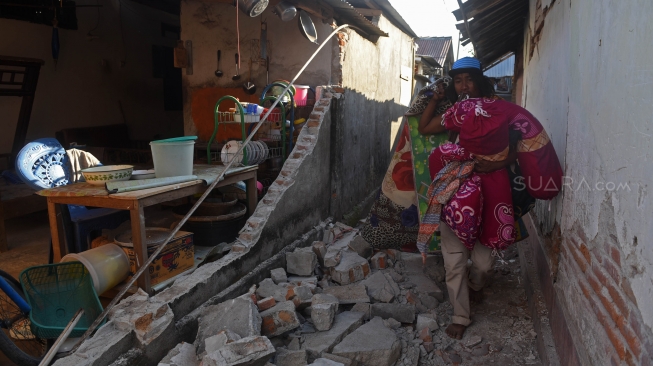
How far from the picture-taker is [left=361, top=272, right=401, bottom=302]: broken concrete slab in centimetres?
389

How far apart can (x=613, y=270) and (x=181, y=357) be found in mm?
2309

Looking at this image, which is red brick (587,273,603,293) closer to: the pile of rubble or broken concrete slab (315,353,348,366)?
the pile of rubble

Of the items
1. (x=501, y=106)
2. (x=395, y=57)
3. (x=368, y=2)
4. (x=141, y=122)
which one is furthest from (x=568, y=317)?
(x=141, y=122)

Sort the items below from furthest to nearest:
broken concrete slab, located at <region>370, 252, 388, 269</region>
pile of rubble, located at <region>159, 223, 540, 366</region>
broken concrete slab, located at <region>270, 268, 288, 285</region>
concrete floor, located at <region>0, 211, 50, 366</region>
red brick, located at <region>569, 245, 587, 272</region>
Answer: concrete floor, located at <region>0, 211, 50, 366</region> < broken concrete slab, located at <region>370, 252, 388, 269</region> < broken concrete slab, located at <region>270, 268, 288, 285</region> < pile of rubble, located at <region>159, 223, 540, 366</region> < red brick, located at <region>569, 245, 587, 272</region>

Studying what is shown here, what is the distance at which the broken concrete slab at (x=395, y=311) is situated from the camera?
11.9ft

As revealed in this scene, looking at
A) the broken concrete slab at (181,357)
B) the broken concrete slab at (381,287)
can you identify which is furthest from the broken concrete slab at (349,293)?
the broken concrete slab at (181,357)

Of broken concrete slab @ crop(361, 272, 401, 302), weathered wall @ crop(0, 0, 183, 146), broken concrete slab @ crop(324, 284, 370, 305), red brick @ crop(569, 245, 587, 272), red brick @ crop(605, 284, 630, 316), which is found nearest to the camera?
red brick @ crop(605, 284, 630, 316)

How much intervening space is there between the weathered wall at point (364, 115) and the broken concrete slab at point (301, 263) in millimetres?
1547

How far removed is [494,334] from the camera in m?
3.46

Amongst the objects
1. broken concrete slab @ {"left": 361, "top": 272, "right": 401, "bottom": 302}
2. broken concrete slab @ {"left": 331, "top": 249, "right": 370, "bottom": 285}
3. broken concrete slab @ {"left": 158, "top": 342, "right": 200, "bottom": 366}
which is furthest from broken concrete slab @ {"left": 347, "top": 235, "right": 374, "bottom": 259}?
broken concrete slab @ {"left": 158, "top": 342, "right": 200, "bottom": 366}

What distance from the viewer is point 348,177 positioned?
250 inches

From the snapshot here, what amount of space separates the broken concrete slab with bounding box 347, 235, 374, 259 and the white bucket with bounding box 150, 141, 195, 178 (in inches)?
74.1

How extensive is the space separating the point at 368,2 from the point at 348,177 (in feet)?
12.2

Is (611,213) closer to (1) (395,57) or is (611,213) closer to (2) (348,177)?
(2) (348,177)
